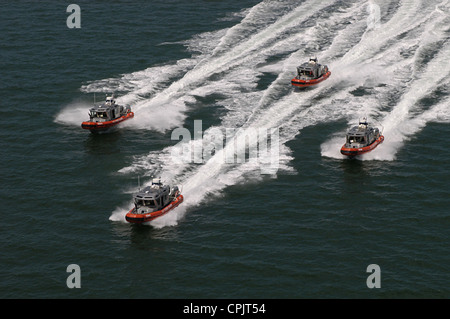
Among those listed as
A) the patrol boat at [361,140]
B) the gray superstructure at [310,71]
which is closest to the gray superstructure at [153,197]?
the patrol boat at [361,140]

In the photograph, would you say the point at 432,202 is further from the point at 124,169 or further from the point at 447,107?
the point at 124,169

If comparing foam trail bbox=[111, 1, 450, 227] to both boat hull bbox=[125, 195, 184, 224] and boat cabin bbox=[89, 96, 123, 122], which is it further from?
boat cabin bbox=[89, 96, 123, 122]

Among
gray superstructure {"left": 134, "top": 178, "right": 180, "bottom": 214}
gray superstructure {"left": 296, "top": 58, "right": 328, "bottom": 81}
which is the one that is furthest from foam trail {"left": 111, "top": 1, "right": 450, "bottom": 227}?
gray superstructure {"left": 296, "top": 58, "right": 328, "bottom": 81}

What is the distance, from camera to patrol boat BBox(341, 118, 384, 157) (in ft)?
441

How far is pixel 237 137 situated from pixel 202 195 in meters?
19.0

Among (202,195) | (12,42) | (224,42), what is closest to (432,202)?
(202,195)

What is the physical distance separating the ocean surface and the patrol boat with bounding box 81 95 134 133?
5.39 feet

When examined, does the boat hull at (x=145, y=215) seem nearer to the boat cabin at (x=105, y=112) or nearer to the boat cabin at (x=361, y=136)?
the boat cabin at (x=105, y=112)

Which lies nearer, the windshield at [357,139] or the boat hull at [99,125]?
→ the windshield at [357,139]

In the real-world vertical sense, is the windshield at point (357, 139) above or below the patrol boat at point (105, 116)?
below

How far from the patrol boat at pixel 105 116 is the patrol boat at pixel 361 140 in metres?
40.1

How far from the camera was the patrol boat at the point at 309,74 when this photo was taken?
158 meters

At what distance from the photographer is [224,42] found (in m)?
179

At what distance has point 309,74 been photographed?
6275 inches
